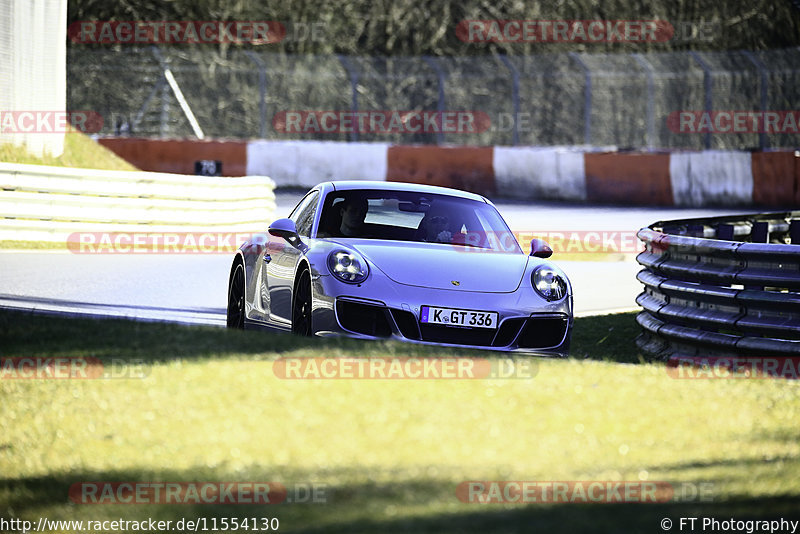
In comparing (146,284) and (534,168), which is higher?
(534,168)

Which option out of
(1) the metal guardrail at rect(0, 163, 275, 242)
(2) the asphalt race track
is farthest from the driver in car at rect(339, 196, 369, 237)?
(1) the metal guardrail at rect(0, 163, 275, 242)

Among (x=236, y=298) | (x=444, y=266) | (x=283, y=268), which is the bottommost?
(x=236, y=298)

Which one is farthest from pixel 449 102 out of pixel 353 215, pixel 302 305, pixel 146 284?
pixel 302 305

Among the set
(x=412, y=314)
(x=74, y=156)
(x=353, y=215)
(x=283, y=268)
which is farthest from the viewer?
(x=74, y=156)

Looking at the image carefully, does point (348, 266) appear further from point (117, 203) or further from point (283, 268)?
point (117, 203)

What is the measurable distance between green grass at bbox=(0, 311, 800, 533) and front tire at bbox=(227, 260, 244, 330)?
2.41 m

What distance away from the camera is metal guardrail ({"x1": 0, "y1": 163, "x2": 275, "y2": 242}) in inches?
602

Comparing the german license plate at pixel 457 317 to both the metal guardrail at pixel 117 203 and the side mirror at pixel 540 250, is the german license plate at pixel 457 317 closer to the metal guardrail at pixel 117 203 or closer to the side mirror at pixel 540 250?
the side mirror at pixel 540 250

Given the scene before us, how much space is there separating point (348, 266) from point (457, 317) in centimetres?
71

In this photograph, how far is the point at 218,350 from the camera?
686 cm

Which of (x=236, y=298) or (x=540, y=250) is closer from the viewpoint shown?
(x=540, y=250)

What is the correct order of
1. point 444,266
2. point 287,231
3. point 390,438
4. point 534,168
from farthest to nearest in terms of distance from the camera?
point 534,168 → point 287,231 → point 444,266 → point 390,438

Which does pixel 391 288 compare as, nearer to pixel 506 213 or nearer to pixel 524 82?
pixel 506 213

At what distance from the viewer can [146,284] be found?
40.4ft
